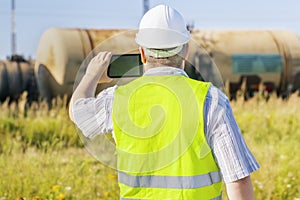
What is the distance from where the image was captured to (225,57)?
14180 millimetres

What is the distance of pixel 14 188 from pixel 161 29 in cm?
336

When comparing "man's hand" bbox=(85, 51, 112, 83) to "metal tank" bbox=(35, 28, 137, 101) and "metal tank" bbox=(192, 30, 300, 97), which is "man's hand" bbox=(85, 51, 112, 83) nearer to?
"metal tank" bbox=(35, 28, 137, 101)

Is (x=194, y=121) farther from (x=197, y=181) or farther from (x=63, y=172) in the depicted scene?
(x=63, y=172)

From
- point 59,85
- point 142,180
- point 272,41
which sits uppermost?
point 142,180

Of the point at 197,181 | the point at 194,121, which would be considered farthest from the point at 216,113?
the point at 197,181

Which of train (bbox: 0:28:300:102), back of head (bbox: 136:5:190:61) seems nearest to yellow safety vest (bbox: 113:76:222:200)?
back of head (bbox: 136:5:190:61)

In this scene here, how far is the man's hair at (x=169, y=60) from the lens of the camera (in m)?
2.19

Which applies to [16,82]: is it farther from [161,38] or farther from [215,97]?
[215,97]

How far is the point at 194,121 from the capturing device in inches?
82.4

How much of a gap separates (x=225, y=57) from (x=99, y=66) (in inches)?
475

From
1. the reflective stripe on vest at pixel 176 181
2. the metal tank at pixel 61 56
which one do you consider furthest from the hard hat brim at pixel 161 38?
the metal tank at pixel 61 56

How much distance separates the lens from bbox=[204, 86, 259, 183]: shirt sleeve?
6.78ft

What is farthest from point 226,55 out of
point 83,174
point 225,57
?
point 83,174

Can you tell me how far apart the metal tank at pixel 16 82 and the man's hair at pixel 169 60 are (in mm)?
13989
